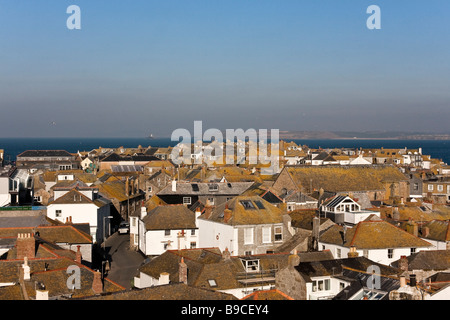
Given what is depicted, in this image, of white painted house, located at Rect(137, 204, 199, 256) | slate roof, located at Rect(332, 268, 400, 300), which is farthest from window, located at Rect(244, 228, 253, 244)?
slate roof, located at Rect(332, 268, 400, 300)

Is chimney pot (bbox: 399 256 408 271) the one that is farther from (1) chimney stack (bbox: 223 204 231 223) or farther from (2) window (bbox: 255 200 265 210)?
(1) chimney stack (bbox: 223 204 231 223)

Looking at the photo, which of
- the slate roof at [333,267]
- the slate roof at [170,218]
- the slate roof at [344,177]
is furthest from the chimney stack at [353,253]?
A: the slate roof at [344,177]

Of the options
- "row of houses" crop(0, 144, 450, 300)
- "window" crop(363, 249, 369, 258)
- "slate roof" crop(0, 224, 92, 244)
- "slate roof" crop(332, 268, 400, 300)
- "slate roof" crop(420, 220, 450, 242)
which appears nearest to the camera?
"slate roof" crop(332, 268, 400, 300)

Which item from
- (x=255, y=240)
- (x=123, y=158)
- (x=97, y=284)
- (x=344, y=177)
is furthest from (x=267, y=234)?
(x=123, y=158)

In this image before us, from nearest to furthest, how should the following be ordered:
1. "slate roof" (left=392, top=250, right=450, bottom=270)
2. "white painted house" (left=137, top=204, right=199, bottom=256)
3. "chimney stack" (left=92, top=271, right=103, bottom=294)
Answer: "chimney stack" (left=92, top=271, right=103, bottom=294) → "slate roof" (left=392, top=250, right=450, bottom=270) → "white painted house" (left=137, top=204, right=199, bottom=256)

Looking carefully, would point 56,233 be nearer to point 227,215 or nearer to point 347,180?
point 227,215

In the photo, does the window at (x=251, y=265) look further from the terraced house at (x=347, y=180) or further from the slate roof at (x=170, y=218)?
the terraced house at (x=347, y=180)

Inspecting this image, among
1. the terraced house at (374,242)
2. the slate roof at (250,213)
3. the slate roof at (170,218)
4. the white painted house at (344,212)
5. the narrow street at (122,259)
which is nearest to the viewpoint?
the terraced house at (374,242)

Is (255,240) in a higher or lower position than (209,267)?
lower
